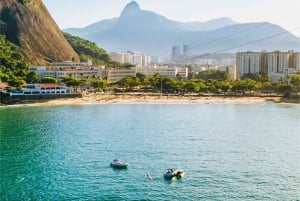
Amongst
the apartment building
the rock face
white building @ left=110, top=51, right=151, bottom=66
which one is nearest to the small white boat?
→ the rock face

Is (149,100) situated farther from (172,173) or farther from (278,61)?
(278,61)

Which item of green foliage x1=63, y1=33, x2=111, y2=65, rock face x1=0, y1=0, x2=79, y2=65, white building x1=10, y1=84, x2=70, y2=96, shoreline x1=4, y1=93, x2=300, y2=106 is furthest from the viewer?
green foliage x1=63, y1=33, x2=111, y2=65

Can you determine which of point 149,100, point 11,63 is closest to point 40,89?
point 149,100

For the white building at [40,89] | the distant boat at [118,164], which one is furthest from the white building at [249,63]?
the distant boat at [118,164]

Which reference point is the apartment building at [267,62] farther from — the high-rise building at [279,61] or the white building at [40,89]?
the white building at [40,89]

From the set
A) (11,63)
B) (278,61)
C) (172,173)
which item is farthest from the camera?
(278,61)

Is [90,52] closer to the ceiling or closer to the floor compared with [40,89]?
closer to the ceiling

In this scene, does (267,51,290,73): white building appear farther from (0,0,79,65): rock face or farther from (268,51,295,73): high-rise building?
(0,0,79,65): rock face
